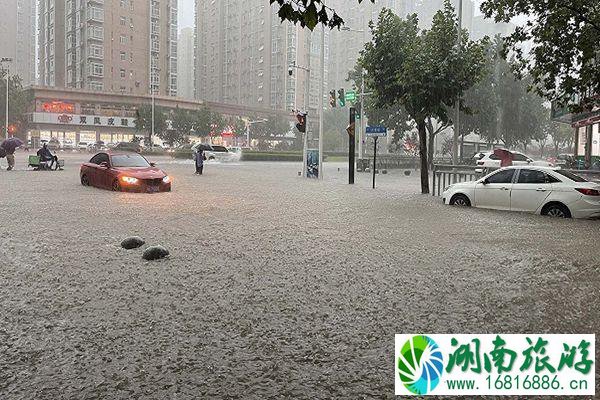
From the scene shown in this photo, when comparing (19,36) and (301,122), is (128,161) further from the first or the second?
(19,36)

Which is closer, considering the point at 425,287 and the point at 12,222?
the point at 425,287

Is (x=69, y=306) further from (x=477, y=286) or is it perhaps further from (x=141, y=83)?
(x=141, y=83)

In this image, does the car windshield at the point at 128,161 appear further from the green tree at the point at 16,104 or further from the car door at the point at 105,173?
the green tree at the point at 16,104

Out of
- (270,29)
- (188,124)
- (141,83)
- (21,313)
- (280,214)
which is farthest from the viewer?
(270,29)

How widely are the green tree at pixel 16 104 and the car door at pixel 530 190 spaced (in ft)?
232

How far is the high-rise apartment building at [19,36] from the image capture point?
13800 cm

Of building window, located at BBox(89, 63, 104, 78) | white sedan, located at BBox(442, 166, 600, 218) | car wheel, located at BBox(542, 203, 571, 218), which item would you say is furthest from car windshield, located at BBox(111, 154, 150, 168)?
building window, located at BBox(89, 63, 104, 78)

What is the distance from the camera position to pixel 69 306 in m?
6.01

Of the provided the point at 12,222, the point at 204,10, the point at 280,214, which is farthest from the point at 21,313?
the point at 204,10

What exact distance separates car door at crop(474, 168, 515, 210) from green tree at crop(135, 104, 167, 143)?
6282cm

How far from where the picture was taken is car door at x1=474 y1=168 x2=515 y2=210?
15516mm

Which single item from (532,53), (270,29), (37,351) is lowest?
(37,351)

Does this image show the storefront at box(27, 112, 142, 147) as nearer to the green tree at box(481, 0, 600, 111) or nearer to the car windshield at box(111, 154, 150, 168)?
the car windshield at box(111, 154, 150, 168)

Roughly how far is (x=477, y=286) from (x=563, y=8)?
10884 mm
